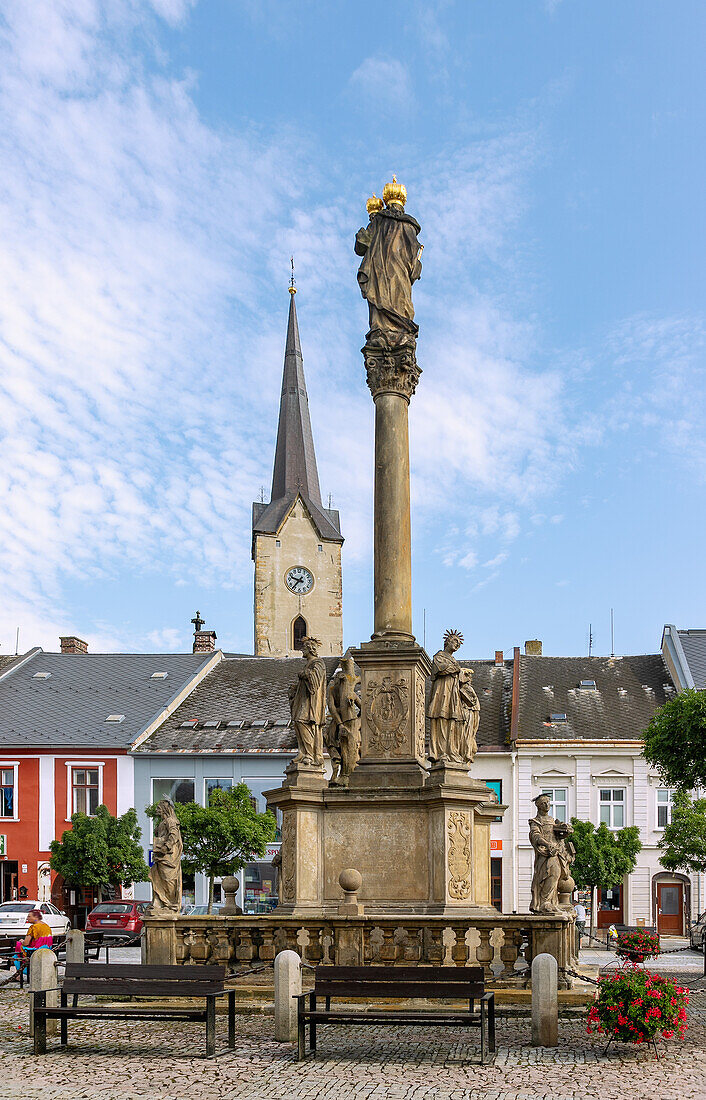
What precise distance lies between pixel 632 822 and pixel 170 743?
47.7ft

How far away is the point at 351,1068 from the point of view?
9.50 metres

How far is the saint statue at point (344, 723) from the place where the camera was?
49.6ft

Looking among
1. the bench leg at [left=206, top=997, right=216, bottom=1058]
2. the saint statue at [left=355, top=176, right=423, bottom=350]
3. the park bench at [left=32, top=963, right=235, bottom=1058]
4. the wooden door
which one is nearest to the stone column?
the saint statue at [left=355, top=176, right=423, bottom=350]

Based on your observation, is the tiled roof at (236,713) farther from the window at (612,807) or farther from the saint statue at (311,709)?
the saint statue at (311,709)

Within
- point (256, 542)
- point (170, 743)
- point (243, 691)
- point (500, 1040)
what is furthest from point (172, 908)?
point (256, 542)

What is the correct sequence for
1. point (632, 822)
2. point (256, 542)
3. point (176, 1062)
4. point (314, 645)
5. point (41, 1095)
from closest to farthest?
point (41, 1095)
point (176, 1062)
point (314, 645)
point (632, 822)
point (256, 542)

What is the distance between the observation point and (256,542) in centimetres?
7000

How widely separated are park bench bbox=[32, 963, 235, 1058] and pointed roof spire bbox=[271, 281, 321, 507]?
61.4m

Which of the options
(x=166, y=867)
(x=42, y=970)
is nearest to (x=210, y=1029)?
(x=42, y=970)

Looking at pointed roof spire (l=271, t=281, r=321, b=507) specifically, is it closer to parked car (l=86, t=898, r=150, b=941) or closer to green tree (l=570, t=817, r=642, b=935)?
green tree (l=570, t=817, r=642, b=935)

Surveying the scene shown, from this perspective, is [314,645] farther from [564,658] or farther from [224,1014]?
[564,658]

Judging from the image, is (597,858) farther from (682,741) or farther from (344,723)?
(344,723)

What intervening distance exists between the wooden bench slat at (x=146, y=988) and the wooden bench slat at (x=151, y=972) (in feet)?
0.84

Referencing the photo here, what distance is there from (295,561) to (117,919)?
4204 centimetres
